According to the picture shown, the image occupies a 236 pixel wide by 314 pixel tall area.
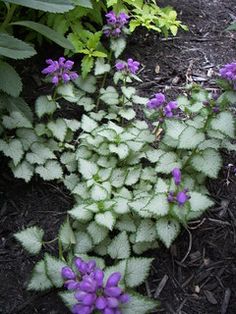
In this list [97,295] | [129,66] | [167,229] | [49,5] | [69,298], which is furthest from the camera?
[129,66]

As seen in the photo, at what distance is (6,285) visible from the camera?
2104 mm

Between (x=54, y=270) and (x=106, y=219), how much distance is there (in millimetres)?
325

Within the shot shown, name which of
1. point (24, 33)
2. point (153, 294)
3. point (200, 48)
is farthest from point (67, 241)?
point (200, 48)

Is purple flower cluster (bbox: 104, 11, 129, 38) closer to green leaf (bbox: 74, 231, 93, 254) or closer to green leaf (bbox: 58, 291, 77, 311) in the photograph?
green leaf (bbox: 74, 231, 93, 254)

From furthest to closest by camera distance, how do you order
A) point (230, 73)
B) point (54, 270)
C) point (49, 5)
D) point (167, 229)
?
point (49, 5)
point (230, 73)
point (167, 229)
point (54, 270)

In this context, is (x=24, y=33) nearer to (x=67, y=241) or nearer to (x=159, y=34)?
(x=159, y=34)

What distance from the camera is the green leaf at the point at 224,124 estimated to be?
2.22 m

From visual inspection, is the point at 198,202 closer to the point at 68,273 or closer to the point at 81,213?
the point at 81,213

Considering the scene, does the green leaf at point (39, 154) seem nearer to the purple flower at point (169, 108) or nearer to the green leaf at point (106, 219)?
the green leaf at point (106, 219)

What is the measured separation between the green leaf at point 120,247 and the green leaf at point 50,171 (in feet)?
1.63

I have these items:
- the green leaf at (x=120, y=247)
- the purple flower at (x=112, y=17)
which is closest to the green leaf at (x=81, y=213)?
the green leaf at (x=120, y=247)

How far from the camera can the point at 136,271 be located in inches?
77.8

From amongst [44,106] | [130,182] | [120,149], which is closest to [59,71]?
[44,106]

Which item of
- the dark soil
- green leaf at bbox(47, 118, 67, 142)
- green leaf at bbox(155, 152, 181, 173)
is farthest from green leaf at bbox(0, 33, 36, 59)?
green leaf at bbox(155, 152, 181, 173)
